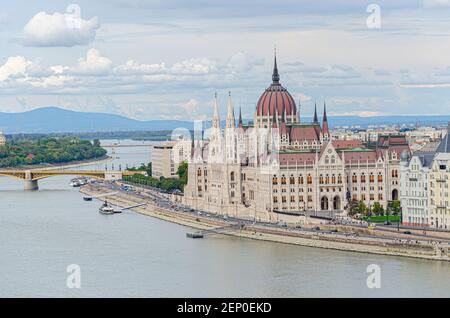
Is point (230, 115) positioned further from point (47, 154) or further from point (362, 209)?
point (47, 154)

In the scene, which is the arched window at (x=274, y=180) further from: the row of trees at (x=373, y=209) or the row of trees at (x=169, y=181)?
the row of trees at (x=169, y=181)

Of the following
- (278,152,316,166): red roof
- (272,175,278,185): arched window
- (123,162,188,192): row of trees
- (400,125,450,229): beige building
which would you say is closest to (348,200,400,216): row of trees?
(278,152,316,166): red roof

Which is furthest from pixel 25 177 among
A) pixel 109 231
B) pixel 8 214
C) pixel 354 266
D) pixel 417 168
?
pixel 354 266

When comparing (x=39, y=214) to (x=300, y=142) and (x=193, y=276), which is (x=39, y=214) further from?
(x=193, y=276)

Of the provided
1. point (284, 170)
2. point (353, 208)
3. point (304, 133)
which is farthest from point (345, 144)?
point (353, 208)

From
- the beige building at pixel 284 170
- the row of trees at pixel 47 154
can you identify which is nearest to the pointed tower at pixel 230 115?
the beige building at pixel 284 170

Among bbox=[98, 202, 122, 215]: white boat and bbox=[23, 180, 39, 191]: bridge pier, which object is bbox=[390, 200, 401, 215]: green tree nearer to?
bbox=[98, 202, 122, 215]: white boat
